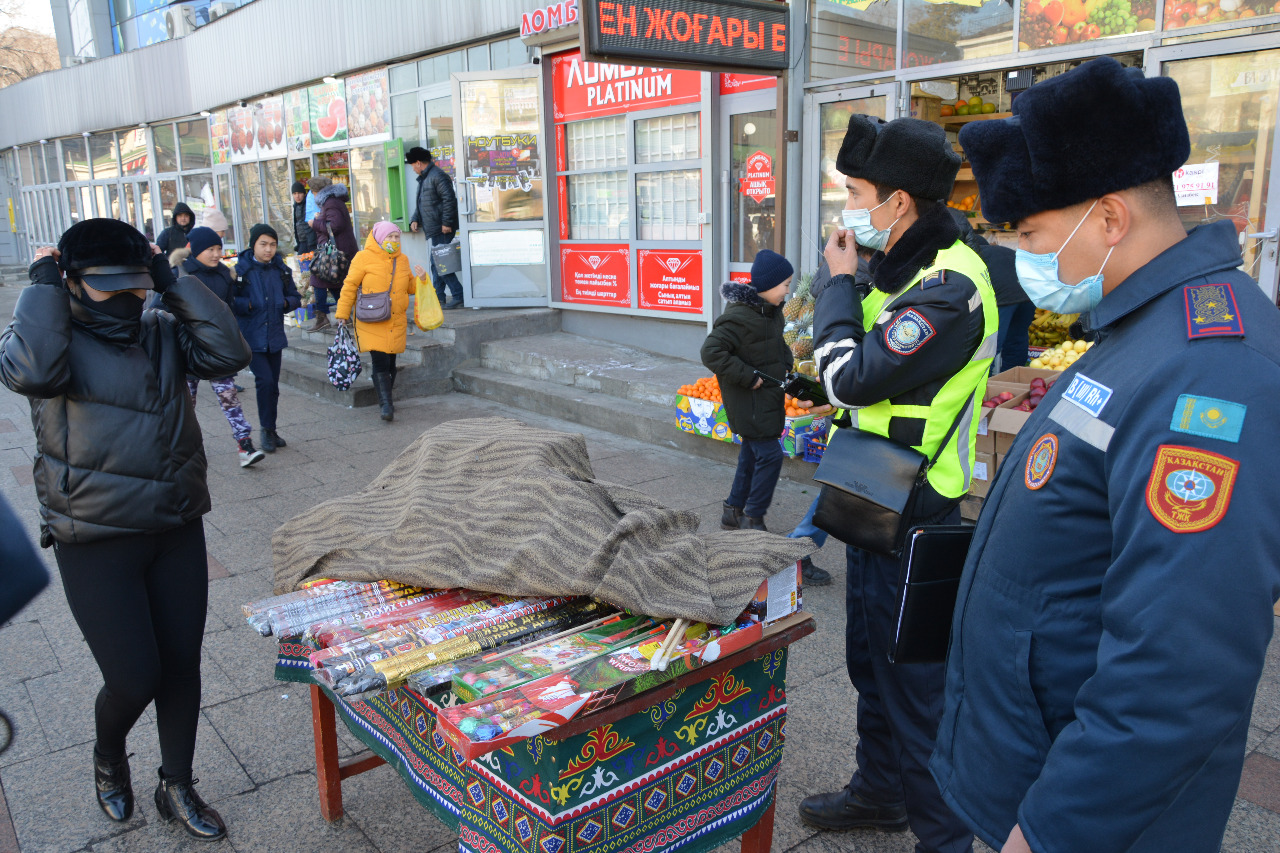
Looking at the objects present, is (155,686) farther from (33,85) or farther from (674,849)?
(33,85)

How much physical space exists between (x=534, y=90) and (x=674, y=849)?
380 inches

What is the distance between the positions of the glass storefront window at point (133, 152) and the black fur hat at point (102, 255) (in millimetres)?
21559

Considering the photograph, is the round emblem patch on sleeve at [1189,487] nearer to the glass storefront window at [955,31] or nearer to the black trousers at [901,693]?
the black trousers at [901,693]

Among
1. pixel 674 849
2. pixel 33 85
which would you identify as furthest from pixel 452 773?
pixel 33 85

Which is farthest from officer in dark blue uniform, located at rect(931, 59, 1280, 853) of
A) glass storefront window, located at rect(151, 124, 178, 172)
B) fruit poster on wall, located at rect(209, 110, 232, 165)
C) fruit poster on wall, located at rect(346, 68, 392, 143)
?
glass storefront window, located at rect(151, 124, 178, 172)

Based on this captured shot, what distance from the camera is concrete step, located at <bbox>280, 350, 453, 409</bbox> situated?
927 centimetres

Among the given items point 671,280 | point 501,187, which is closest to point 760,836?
point 671,280

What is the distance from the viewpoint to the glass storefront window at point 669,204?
9.08m

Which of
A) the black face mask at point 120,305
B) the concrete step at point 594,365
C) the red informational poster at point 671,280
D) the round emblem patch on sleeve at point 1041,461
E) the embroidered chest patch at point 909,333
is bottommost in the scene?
the concrete step at point 594,365

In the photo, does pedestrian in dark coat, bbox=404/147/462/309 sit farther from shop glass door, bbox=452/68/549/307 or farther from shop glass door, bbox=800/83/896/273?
shop glass door, bbox=800/83/896/273

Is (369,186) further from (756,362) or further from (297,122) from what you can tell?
(756,362)

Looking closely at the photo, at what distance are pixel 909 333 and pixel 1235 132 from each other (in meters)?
5.03

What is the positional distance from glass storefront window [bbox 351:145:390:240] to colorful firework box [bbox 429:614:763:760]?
41.0 ft

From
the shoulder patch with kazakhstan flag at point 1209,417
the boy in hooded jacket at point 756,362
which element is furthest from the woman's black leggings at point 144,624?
the boy in hooded jacket at point 756,362
